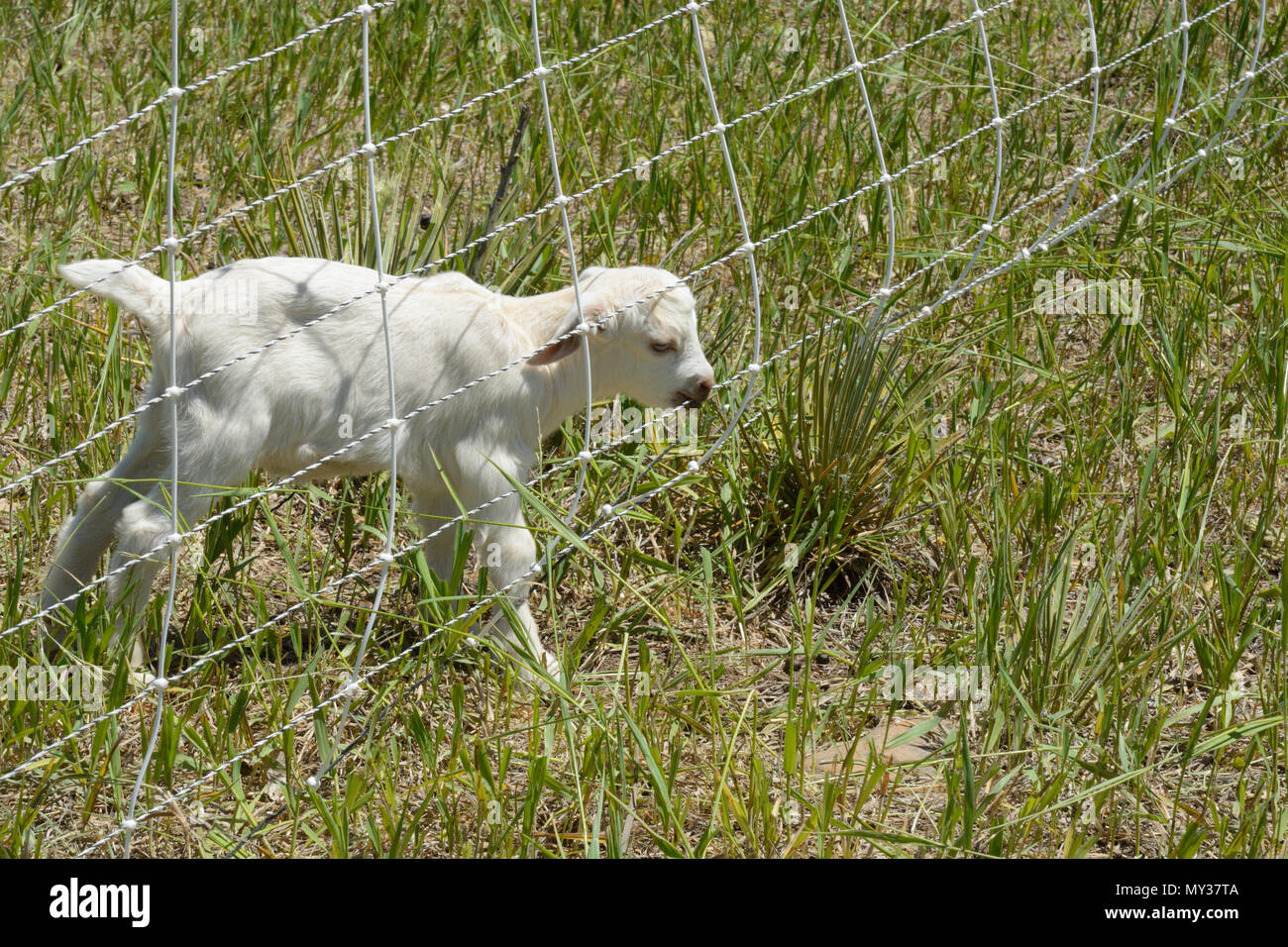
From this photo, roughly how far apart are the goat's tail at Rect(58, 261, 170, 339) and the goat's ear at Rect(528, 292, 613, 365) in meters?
0.84

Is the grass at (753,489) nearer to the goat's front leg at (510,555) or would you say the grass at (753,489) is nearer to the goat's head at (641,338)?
the goat's front leg at (510,555)

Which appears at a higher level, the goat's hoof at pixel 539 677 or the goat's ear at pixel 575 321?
the goat's ear at pixel 575 321

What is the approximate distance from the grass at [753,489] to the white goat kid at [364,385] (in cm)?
18

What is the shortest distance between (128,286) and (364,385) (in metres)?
0.54

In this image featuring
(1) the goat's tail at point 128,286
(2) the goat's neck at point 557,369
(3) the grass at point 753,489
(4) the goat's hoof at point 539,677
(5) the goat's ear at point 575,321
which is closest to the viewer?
(3) the grass at point 753,489

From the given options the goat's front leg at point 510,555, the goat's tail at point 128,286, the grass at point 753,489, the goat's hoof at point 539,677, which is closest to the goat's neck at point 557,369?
the goat's front leg at point 510,555

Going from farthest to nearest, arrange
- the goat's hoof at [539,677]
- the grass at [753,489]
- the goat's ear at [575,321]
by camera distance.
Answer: the goat's ear at [575,321], the goat's hoof at [539,677], the grass at [753,489]

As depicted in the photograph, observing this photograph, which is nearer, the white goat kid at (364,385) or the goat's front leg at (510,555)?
the white goat kid at (364,385)

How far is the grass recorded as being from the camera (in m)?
3.02

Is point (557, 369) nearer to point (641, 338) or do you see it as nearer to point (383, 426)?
point (641, 338)

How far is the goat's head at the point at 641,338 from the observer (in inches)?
139

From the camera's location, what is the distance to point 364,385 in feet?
11.2

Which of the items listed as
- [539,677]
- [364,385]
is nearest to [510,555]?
[539,677]
